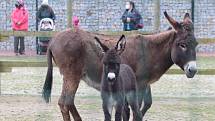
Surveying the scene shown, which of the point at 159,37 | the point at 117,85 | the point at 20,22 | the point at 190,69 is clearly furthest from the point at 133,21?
the point at 117,85

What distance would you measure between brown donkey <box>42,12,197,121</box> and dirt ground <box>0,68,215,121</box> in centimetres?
59

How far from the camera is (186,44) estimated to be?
7.76 metres

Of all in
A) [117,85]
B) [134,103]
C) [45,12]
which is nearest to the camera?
[117,85]

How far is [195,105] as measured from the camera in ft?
32.9

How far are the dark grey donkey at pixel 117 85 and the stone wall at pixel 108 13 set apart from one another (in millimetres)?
12838

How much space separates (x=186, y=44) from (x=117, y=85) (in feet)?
4.93

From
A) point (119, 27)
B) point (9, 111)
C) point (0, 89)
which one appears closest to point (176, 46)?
point (9, 111)

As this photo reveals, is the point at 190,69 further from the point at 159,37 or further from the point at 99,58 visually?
the point at 99,58

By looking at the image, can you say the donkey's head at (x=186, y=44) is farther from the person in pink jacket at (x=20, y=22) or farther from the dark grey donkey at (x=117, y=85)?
the person in pink jacket at (x=20, y=22)

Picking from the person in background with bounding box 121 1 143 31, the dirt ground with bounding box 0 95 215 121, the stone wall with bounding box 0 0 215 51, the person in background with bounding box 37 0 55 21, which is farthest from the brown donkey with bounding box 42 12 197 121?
the stone wall with bounding box 0 0 215 51

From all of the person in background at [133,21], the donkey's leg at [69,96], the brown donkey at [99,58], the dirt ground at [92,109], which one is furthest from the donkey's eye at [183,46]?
the person in background at [133,21]

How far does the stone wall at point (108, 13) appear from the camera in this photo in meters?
20.0

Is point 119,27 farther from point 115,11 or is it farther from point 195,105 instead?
point 195,105

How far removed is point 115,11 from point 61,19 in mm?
1618
